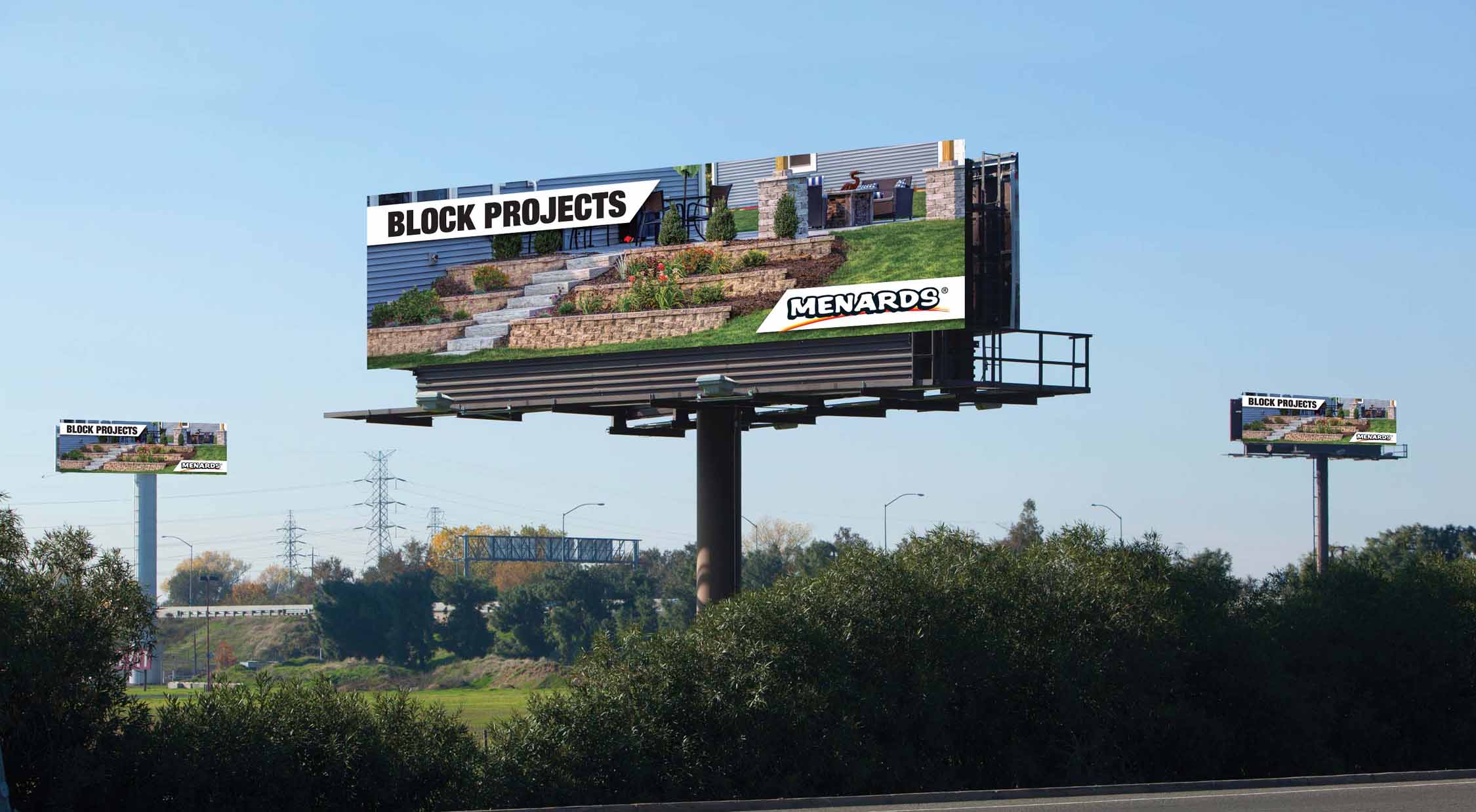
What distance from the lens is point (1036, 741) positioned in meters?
35.9

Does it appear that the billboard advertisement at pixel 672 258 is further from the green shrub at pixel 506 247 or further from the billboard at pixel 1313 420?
the billboard at pixel 1313 420

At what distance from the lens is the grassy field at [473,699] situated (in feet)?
261

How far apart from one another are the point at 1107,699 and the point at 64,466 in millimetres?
100981

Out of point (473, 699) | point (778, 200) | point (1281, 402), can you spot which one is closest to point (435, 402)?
point (778, 200)

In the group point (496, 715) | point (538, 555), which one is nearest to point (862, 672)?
point (496, 715)

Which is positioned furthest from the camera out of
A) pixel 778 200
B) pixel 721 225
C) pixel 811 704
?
pixel 721 225

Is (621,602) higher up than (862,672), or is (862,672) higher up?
(862,672)

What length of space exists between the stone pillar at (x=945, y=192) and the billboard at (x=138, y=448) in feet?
323

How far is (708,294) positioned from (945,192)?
6014mm

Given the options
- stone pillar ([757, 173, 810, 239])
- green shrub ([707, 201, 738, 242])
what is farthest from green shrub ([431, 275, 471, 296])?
stone pillar ([757, 173, 810, 239])

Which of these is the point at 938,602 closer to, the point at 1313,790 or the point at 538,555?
the point at 1313,790

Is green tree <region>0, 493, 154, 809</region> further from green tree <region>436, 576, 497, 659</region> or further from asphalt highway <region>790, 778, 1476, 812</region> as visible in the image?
green tree <region>436, 576, 497, 659</region>

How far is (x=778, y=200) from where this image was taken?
37750mm

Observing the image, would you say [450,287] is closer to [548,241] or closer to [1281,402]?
[548,241]
